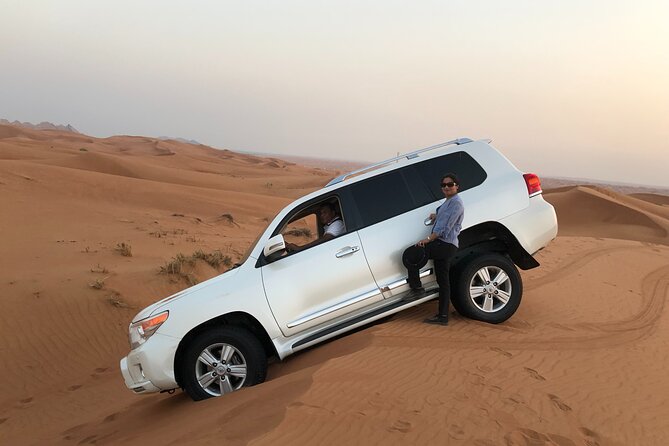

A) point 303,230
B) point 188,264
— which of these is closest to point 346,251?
point 303,230

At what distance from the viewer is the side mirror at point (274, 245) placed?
5473 mm

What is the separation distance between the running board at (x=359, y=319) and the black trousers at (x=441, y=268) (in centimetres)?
15

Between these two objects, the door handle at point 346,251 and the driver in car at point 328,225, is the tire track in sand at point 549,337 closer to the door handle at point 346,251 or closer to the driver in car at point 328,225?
the door handle at point 346,251

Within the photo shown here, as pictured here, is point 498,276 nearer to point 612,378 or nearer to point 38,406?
point 612,378

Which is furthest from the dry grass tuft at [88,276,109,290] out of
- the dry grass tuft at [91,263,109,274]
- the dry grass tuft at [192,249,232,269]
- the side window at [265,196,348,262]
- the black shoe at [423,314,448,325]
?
the black shoe at [423,314,448,325]

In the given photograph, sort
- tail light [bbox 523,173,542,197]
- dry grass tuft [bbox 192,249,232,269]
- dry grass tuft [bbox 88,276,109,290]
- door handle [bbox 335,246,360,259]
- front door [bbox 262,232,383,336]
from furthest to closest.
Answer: dry grass tuft [bbox 192,249,232,269]
dry grass tuft [bbox 88,276,109,290]
tail light [bbox 523,173,542,197]
door handle [bbox 335,246,360,259]
front door [bbox 262,232,383,336]

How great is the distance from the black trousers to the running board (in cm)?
15

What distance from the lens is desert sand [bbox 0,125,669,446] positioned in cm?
399

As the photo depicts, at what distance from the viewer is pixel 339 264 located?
224 inches

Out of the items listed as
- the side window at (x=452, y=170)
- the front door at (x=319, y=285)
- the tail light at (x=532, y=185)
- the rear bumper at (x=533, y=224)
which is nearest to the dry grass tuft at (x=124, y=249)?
the front door at (x=319, y=285)

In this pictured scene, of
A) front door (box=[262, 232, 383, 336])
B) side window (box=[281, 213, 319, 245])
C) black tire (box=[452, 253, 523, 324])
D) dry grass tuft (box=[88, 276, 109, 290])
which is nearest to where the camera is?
front door (box=[262, 232, 383, 336])

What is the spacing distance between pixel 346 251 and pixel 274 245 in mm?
781

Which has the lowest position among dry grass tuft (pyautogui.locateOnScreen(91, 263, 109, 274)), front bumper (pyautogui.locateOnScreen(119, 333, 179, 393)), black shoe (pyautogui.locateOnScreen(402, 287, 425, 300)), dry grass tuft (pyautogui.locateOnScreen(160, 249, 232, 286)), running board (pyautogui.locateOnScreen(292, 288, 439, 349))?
running board (pyautogui.locateOnScreen(292, 288, 439, 349))

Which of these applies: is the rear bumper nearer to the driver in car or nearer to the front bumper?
the driver in car
